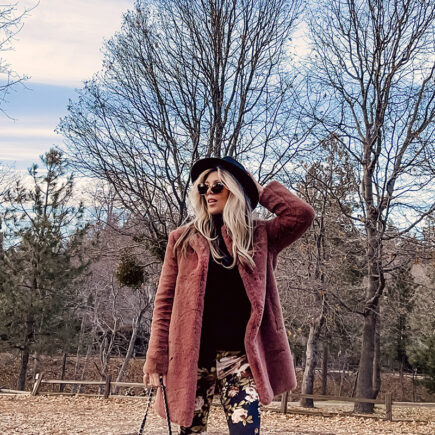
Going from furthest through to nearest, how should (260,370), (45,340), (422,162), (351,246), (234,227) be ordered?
1. (45,340)
2. (351,246)
3. (422,162)
4. (234,227)
5. (260,370)

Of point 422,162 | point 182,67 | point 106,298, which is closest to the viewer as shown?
point 182,67

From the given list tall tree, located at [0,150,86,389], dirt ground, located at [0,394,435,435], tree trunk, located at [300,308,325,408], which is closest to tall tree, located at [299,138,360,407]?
tree trunk, located at [300,308,325,408]

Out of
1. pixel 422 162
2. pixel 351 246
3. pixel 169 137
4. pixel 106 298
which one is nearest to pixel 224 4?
pixel 169 137

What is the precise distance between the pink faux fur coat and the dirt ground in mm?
5762

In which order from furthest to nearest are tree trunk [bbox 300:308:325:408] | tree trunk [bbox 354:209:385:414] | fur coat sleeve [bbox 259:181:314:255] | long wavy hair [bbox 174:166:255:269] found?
tree trunk [bbox 300:308:325:408] < tree trunk [bbox 354:209:385:414] < fur coat sleeve [bbox 259:181:314:255] < long wavy hair [bbox 174:166:255:269]

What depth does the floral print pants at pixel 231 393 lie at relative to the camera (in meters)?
2.32

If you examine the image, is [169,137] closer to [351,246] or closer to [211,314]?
[351,246]

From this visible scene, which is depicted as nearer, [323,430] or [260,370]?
[260,370]

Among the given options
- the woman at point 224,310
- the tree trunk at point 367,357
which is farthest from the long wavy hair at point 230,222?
the tree trunk at point 367,357

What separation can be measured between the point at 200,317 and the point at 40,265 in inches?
705

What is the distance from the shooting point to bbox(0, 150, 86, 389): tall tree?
61.7ft

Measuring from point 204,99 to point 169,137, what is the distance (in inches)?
39.2

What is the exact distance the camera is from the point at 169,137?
10.1 m

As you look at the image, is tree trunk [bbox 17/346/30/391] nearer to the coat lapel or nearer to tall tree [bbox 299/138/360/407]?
tall tree [bbox 299/138/360/407]
